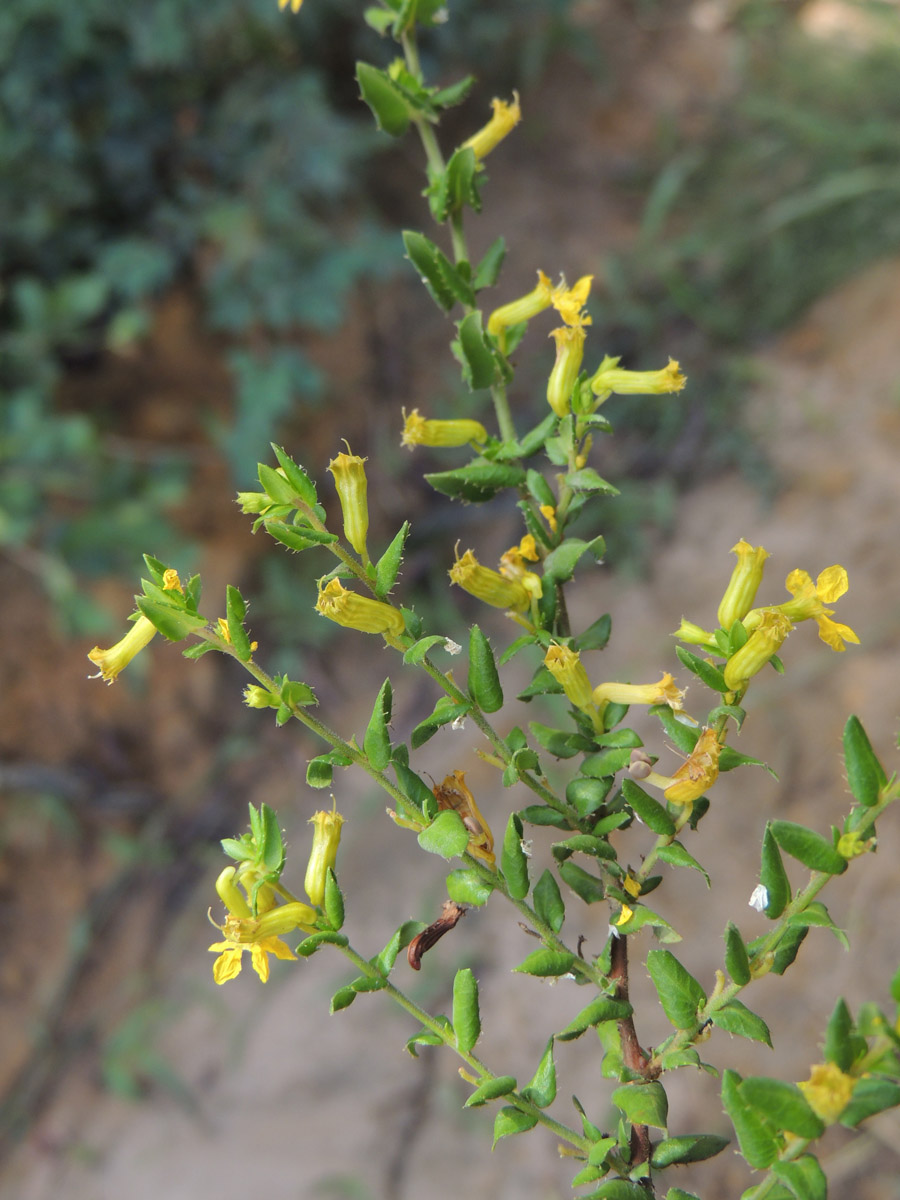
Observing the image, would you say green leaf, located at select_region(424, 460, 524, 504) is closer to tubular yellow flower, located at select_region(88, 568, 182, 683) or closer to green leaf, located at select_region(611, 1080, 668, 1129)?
tubular yellow flower, located at select_region(88, 568, 182, 683)

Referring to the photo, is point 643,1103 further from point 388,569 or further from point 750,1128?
point 388,569

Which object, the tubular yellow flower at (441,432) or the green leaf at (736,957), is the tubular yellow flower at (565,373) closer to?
the tubular yellow flower at (441,432)

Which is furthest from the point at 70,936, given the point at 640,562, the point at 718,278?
the point at 718,278

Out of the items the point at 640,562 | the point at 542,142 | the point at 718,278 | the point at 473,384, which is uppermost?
the point at 542,142

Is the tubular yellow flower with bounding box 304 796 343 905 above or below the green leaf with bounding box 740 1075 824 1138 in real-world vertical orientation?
above

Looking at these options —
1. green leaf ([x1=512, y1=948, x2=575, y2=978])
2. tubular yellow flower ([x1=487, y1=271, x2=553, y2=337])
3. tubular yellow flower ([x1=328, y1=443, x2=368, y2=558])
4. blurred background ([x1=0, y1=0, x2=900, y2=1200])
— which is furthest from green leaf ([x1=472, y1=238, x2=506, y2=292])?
blurred background ([x1=0, y1=0, x2=900, y2=1200])

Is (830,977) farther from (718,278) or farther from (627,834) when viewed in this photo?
(718,278)
